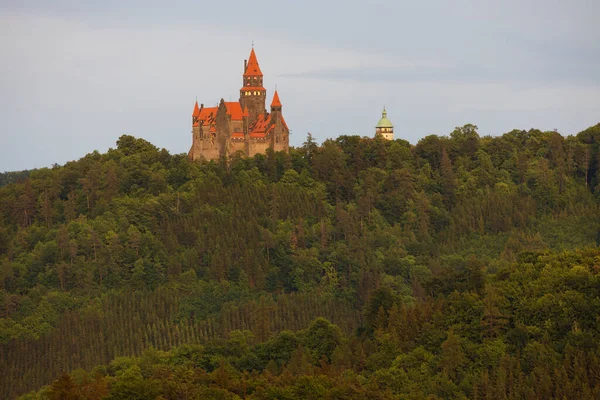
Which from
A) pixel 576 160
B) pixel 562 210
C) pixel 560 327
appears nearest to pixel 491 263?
pixel 562 210

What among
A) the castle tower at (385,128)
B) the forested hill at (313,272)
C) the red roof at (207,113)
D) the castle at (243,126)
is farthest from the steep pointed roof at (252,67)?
the castle tower at (385,128)

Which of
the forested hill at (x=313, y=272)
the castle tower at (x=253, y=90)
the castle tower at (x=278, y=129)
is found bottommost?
the forested hill at (x=313, y=272)

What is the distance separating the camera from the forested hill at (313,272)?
7506 centimetres

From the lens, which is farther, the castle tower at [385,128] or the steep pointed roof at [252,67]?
the castle tower at [385,128]

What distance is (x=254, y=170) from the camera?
398 feet

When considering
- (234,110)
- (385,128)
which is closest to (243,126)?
(234,110)

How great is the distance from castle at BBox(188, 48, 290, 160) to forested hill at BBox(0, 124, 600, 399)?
4.50ft

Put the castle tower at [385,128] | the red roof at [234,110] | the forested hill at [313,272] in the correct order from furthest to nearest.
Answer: the castle tower at [385,128], the red roof at [234,110], the forested hill at [313,272]

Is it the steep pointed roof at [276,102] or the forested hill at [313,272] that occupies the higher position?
the steep pointed roof at [276,102]

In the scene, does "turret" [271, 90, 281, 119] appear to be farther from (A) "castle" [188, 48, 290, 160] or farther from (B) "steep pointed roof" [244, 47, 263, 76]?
(B) "steep pointed roof" [244, 47, 263, 76]

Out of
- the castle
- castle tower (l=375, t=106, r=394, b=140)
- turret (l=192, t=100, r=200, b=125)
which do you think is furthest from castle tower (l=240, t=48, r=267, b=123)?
castle tower (l=375, t=106, r=394, b=140)

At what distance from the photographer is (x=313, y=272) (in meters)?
113

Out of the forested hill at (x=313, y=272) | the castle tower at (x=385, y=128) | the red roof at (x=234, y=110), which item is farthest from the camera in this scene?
the castle tower at (x=385, y=128)

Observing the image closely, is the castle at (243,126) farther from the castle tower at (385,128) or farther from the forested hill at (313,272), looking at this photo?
the castle tower at (385,128)
